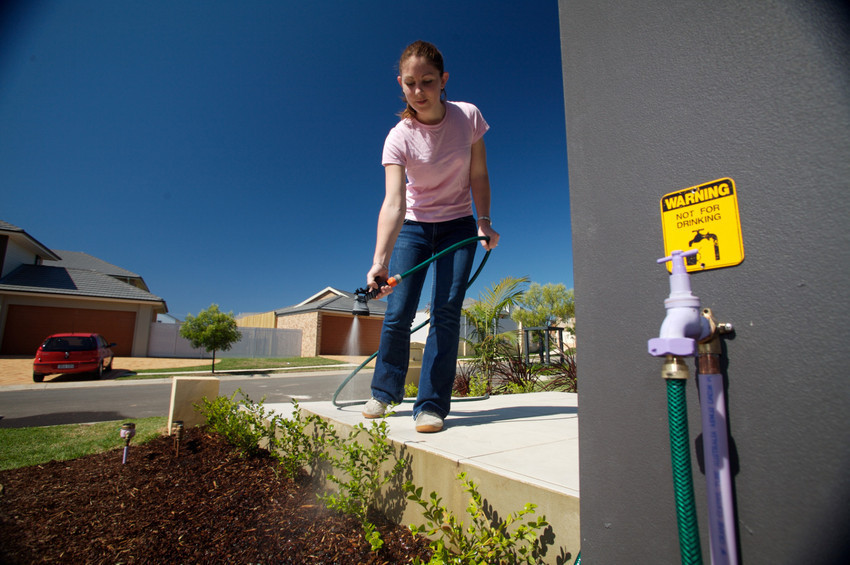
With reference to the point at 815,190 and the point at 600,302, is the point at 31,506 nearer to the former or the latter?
the point at 600,302

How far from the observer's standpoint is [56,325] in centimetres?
1600

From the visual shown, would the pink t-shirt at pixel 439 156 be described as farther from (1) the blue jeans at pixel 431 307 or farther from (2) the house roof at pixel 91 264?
(2) the house roof at pixel 91 264

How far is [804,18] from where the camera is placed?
0.65 metres

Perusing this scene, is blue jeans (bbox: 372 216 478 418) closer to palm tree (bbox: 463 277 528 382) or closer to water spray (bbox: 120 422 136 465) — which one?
water spray (bbox: 120 422 136 465)

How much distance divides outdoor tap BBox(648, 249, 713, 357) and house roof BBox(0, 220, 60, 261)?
22454 millimetres

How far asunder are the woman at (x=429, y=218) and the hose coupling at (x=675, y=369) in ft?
4.29

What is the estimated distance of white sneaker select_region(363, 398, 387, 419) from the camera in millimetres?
2072

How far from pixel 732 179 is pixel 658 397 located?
1.46ft

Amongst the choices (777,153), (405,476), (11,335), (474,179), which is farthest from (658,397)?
(11,335)

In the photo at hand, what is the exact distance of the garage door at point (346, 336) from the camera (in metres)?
21.1

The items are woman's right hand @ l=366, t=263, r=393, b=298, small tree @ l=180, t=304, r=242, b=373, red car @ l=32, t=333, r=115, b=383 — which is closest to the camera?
woman's right hand @ l=366, t=263, r=393, b=298

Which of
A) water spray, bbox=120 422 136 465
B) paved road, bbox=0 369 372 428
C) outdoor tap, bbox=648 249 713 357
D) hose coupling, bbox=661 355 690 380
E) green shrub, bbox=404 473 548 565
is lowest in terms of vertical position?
paved road, bbox=0 369 372 428

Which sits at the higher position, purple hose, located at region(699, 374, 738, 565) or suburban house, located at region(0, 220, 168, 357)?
suburban house, located at region(0, 220, 168, 357)

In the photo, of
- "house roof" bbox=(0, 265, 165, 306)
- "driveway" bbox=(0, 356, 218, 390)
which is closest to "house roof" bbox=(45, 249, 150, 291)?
"house roof" bbox=(0, 265, 165, 306)
